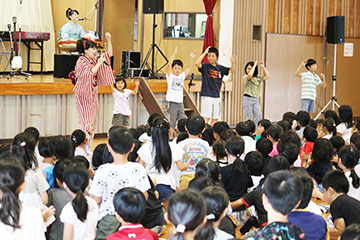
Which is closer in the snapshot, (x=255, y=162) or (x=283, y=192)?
(x=283, y=192)

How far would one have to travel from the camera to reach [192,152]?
4.93 metres

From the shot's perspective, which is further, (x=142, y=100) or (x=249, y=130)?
(x=142, y=100)

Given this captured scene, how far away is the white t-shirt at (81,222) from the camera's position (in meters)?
3.13

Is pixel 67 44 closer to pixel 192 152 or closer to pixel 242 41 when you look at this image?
pixel 242 41

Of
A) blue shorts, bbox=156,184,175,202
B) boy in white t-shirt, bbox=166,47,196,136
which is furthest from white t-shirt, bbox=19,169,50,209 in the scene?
boy in white t-shirt, bbox=166,47,196,136

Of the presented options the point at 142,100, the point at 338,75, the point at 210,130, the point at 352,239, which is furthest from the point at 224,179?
the point at 338,75

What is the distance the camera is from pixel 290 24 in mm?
11008

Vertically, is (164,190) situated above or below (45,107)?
below

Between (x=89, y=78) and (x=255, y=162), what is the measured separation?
9.10ft

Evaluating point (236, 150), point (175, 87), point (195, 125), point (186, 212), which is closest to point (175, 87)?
point (175, 87)

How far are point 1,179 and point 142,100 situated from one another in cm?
630

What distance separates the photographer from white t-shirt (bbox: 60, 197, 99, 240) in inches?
123

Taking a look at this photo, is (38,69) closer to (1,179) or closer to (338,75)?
(338,75)

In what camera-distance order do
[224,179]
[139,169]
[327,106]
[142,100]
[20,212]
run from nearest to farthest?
[20,212] < [139,169] < [224,179] < [142,100] < [327,106]
